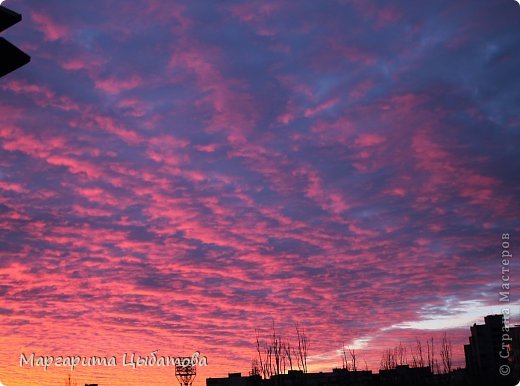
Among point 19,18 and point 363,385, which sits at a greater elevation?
point 19,18

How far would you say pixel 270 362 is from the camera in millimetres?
54250

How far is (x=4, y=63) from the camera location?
307cm

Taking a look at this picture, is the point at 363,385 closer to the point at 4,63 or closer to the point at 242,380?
the point at 242,380

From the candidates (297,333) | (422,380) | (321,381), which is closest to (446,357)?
(422,380)

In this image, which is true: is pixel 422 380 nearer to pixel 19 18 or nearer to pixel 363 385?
pixel 363 385

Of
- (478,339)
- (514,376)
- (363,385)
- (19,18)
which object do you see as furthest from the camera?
(478,339)

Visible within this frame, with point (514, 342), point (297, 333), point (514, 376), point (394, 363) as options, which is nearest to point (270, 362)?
point (297, 333)

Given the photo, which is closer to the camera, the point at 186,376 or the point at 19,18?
the point at 19,18

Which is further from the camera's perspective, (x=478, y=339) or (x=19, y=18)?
(x=478, y=339)

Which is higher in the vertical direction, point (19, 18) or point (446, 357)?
point (19, 18)

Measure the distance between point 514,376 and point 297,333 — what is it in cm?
2055

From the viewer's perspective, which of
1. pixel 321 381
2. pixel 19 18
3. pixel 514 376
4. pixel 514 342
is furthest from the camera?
pixel 321 381

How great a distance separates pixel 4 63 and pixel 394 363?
191 ft

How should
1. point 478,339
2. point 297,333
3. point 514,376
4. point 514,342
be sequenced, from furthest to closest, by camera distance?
1. point 478,339
2. point 514,342
3. point 297,333
4. point 514,376
